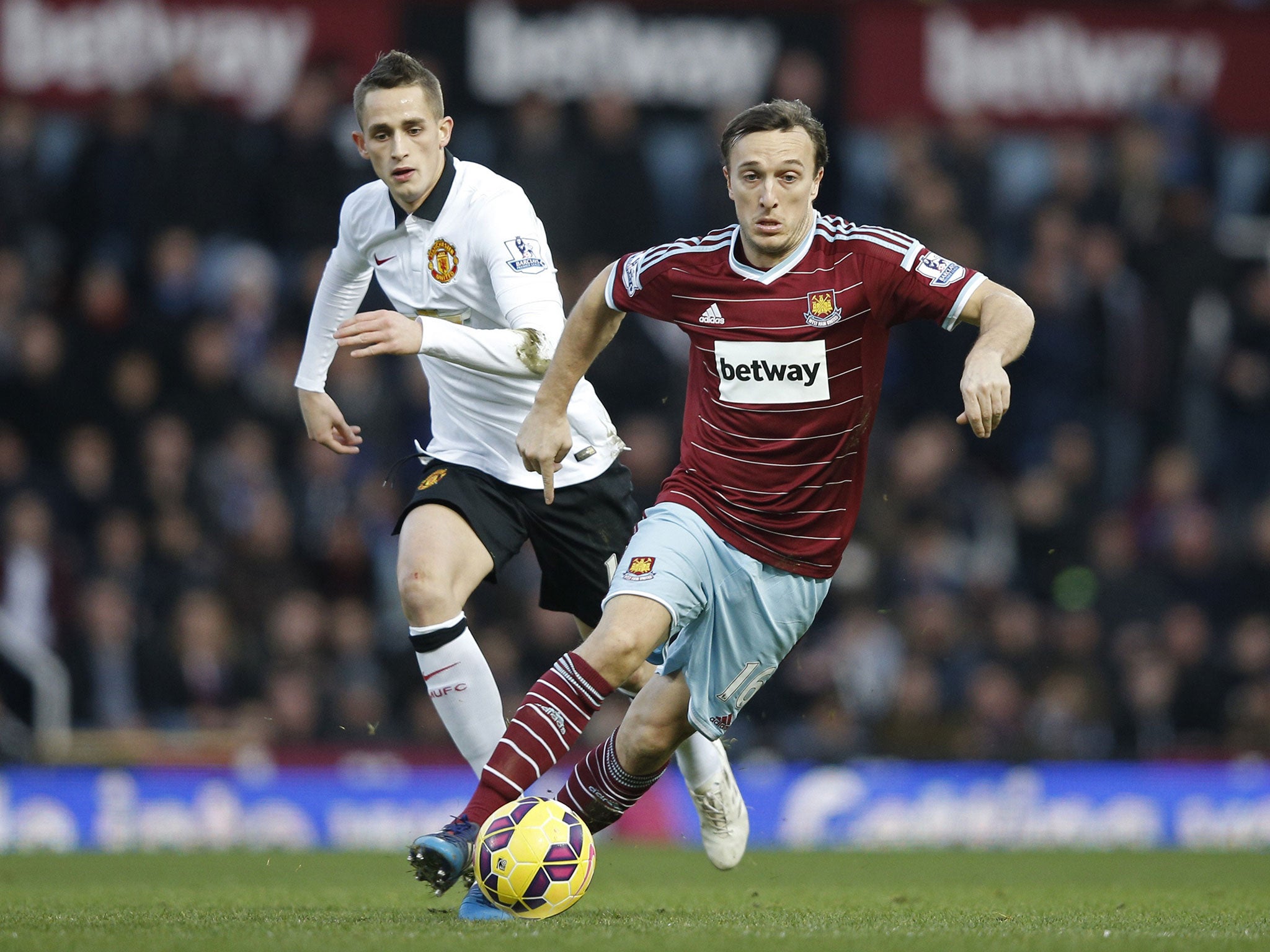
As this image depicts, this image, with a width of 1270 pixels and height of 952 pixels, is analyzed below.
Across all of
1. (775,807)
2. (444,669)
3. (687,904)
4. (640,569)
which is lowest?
(775,807)

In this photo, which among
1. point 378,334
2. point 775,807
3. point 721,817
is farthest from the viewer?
point 775,807

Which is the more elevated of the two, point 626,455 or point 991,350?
point 991,350

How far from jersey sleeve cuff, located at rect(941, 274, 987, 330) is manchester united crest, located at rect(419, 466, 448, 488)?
198 cm

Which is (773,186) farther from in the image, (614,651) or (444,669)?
(444,669)

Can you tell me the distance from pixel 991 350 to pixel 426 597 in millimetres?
2148

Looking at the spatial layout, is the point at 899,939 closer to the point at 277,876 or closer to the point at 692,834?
Answer: the point at 277,876

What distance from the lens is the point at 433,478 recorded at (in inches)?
261

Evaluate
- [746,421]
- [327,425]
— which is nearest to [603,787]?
[746,421]

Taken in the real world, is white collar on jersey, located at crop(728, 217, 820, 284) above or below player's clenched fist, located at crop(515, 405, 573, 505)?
above

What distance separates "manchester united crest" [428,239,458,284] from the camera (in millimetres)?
6523

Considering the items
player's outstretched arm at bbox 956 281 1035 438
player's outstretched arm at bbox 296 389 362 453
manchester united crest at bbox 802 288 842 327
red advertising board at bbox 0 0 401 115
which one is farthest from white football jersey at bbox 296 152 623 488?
red advertising board at bbox 0 0 401 115

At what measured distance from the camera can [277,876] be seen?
7.96 m

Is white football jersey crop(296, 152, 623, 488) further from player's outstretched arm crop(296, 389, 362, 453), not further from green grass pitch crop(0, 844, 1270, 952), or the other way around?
green grass pitch crop(0, 844, 1270, 952)

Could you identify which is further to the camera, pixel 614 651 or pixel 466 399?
pixel 466 399
